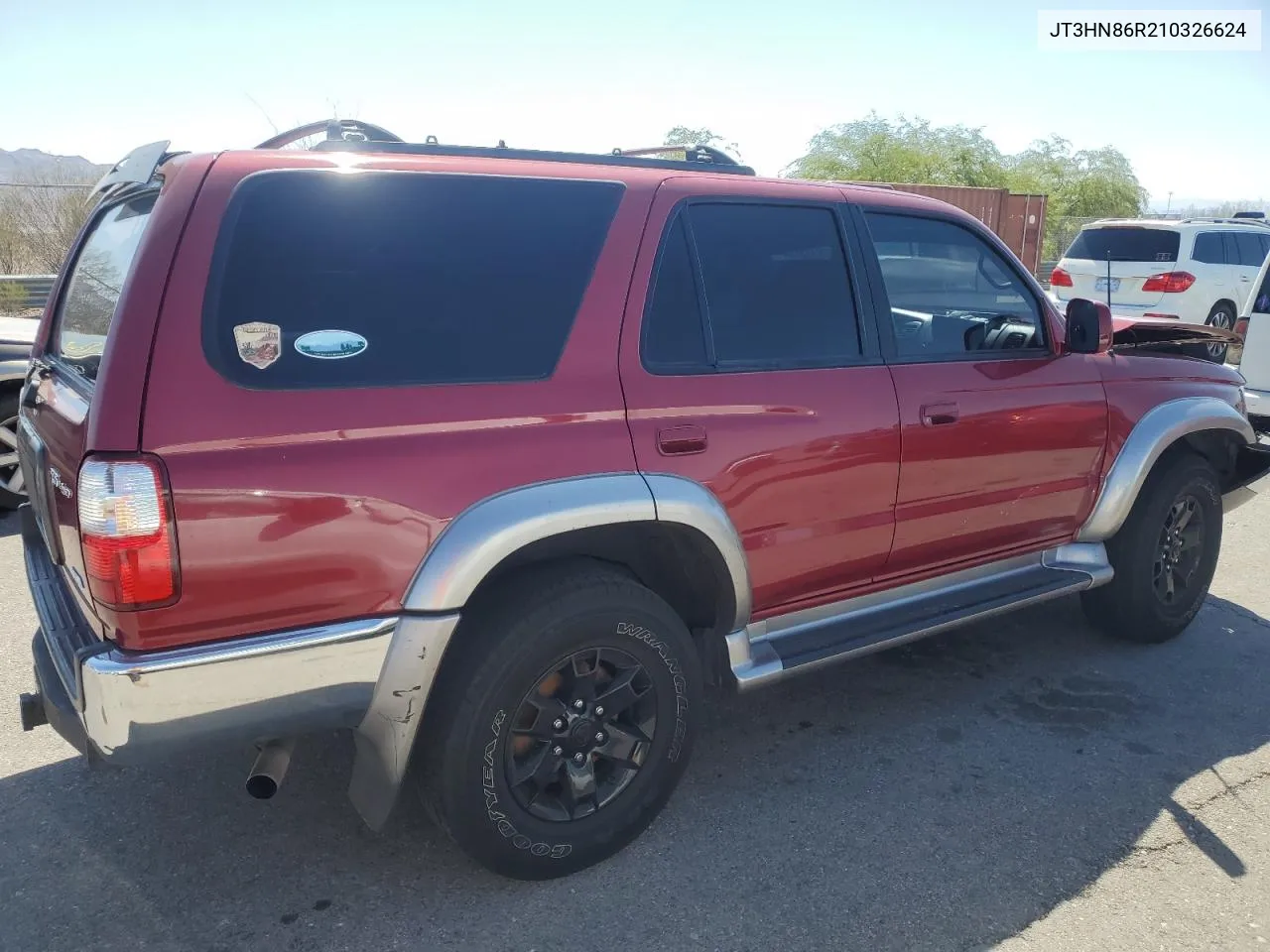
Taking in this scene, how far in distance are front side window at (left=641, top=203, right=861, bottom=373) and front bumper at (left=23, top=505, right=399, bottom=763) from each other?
1133 millimetres

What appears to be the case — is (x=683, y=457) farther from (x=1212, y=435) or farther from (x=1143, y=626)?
(x=1212, y=435)

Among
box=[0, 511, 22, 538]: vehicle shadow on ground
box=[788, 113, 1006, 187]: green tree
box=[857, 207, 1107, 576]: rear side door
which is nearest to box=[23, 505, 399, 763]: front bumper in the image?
box=[857, 207, 1107, 576]: rear side door

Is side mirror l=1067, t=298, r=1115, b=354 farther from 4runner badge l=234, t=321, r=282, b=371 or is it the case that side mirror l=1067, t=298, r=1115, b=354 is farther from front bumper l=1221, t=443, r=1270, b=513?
4runner badge l=234, t=321, r=282, b=371

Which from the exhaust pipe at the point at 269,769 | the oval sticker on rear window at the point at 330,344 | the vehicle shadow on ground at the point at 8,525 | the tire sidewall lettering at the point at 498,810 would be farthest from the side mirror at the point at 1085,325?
the vehicle shadow on ground at the point at 8,525

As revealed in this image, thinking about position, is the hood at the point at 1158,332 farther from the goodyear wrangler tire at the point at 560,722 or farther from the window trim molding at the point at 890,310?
the goodyear wrangler tire at the point at 560,722

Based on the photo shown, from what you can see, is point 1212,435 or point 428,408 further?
point 1212,435

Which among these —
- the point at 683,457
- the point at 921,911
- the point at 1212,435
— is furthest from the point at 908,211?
the point at 921,911

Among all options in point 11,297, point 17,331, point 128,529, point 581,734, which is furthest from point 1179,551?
point 11,297

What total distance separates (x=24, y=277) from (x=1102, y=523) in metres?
12.7

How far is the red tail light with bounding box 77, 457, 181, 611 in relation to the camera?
209 centimetres

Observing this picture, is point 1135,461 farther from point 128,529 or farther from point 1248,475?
point 128,529

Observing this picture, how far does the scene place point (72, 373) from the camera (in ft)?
8.91

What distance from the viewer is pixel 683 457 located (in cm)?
279

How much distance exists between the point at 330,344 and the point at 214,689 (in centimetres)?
82
